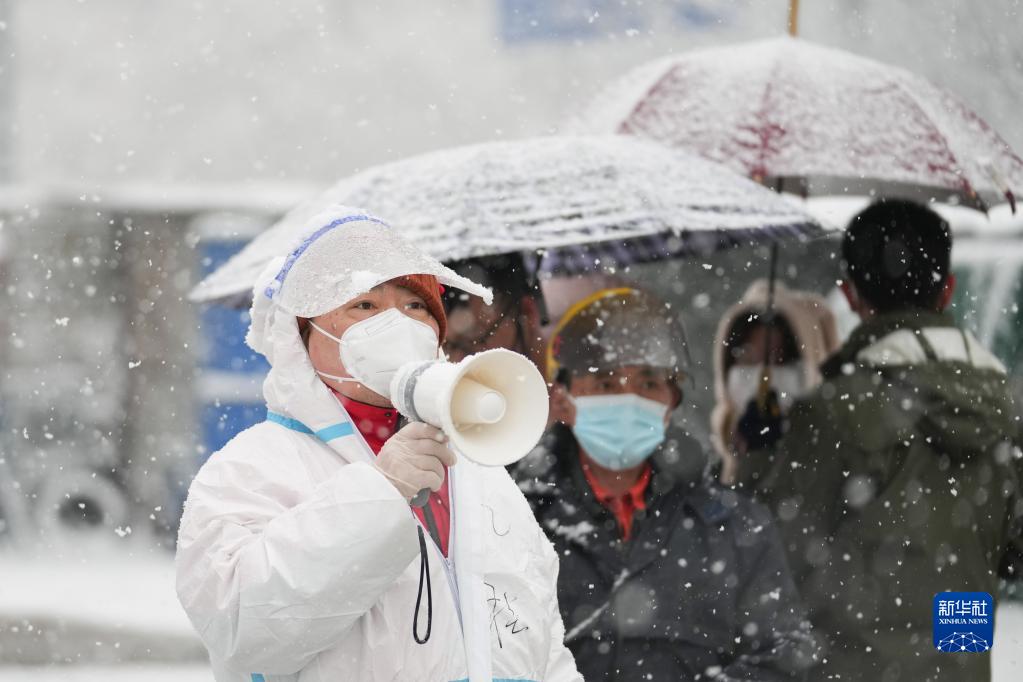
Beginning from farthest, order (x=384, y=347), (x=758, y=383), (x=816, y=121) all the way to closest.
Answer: (x=758, y=383)
(x=816, y=121)
(x=384, y=347)

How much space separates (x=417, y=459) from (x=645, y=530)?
1.39m

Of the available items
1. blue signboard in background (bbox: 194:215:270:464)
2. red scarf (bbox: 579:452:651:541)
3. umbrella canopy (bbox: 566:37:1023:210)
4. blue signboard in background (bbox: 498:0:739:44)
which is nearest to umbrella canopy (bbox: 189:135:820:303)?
umbrella canopy (bbox: 566:37:1023:210)

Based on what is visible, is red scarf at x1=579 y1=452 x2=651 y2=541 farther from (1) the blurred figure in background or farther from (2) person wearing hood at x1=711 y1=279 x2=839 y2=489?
(2) person wearing hood at x1=711 y1=279 x2=839 y2=489

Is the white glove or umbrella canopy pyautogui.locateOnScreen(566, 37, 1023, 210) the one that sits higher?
the white glove

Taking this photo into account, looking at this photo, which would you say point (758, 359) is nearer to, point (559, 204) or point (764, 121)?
point (764, 121)

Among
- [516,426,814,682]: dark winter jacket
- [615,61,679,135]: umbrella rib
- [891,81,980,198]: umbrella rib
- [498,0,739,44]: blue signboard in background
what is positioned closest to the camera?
[516,426,814,682]: dark winter jacket

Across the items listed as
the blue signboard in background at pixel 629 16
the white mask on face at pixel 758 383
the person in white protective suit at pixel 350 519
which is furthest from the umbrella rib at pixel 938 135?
the blue signboard in background at pixel 629 16

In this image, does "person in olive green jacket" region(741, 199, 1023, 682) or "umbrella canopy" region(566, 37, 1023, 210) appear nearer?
"person in olive green jacket" region(741, 199, 1023, 682)

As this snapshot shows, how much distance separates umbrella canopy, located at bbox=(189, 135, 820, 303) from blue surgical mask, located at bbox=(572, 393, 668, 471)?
41 centimetres

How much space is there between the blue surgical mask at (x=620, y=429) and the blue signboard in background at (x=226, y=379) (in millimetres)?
5362

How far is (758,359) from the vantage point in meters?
5.03

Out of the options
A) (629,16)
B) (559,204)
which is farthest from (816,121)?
(629,16)

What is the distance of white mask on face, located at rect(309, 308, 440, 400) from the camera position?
6.13 feet

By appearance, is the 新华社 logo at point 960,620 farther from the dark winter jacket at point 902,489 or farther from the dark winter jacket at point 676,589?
the dark winter jacket at point 676,589
